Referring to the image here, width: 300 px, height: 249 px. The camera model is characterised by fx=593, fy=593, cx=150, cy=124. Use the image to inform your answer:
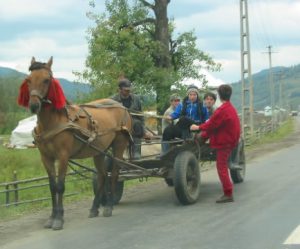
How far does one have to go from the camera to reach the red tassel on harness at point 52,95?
8469 millimetres

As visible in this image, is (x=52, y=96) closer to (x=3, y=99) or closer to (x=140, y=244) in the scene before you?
(x=140, y=244)

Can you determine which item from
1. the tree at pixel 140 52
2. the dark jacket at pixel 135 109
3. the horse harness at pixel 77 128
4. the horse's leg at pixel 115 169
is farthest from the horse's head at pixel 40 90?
the tree at pixel 140 52

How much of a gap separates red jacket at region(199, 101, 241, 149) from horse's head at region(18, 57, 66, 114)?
2834 mm

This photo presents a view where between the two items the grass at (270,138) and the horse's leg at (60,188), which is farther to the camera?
the grass at (270,138)

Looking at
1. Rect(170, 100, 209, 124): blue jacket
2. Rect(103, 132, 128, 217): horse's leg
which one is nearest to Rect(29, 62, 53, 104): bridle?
Rect(103, 132, 128, 217): horse's leg

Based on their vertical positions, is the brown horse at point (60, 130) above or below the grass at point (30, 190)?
above

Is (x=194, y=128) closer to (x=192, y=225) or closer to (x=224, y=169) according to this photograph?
(x=224, y=169)

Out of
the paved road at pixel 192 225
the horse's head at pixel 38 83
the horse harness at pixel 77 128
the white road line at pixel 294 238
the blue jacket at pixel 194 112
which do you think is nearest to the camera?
the white road line at pixel 294 238

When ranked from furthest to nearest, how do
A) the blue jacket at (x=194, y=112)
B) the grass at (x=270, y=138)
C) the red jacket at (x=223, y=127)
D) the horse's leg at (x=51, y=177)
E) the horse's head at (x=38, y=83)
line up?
the grass at (x=270, y=138) < the blue jacket at (x=194, y=112) < the red jacket at (x=223, y=127) < the horse's leg at (x=51, y=177) < the horse's head at (x=38, y=83)

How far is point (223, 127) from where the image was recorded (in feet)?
34.0

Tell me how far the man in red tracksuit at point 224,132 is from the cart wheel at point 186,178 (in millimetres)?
452

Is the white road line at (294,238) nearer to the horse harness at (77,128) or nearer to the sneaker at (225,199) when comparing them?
the sneaker at (225,199)

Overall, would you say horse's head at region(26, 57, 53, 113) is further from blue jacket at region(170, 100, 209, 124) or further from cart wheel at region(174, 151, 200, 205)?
blue jacket at region(170, 100, 209, 124)

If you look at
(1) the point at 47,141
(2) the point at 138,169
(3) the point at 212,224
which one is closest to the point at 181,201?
(2) the point at 138,169
